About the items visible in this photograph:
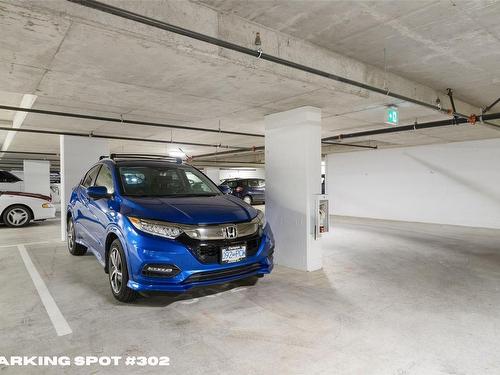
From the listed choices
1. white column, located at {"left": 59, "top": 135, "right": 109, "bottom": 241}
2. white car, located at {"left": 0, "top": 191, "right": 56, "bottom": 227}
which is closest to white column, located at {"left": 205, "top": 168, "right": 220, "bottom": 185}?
white car, located at {"left": 0, "top": 191, "right": 56, "bottom": 227}

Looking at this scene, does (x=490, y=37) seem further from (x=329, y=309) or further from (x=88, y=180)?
(x=88, y=180)

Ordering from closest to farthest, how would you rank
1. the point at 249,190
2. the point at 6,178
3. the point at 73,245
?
the point at 73,245 < the point at 6,178 < the point at 249,190

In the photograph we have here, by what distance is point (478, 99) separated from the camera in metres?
5.52

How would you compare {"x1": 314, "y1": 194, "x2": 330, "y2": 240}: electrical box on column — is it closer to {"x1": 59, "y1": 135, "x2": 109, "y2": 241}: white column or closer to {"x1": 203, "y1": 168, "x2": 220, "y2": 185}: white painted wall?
{"x1": 59, "y1": 135, "x2": 109, "y2": 241}: white column

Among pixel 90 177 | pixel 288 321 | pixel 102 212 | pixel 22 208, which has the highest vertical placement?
pixel 90 177

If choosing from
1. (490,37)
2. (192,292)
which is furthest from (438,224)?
(192,292)

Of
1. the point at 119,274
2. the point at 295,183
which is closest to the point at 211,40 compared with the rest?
the point at 119,274

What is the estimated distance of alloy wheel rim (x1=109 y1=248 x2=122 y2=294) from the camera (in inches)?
125

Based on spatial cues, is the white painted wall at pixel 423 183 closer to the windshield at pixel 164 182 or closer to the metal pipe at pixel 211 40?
the metal pipe at pixel 211 40

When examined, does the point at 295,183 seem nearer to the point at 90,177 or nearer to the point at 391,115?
the point at 391,115

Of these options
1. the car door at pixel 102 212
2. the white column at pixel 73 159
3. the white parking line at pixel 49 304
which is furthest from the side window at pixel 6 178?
the car door at pixel 102 212

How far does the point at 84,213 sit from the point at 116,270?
150cm

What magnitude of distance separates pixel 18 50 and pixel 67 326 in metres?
2.37

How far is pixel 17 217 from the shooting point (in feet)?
29.3
